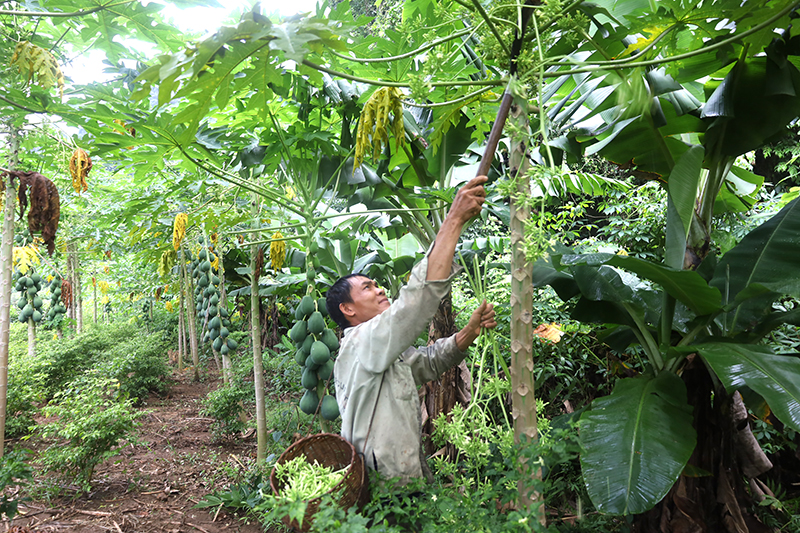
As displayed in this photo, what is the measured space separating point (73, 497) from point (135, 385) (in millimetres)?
3688

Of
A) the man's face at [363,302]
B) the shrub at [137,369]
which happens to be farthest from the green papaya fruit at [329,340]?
the shrub at [137,369]

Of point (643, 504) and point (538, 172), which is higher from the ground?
point (538, 172)

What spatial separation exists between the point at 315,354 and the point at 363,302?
59 centimetres

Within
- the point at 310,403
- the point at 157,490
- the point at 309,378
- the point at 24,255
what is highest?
the point at 24,255

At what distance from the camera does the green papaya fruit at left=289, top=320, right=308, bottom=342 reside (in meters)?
2.78

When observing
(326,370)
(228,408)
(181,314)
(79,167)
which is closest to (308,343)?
(326,370)

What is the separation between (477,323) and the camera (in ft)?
6.23

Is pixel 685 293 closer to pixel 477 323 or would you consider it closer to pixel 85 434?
pixel 477 323

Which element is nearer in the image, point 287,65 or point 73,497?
point 287,65

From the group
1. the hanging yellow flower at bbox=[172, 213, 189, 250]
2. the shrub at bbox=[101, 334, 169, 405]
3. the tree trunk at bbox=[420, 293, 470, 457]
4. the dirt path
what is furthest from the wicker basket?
the shrub at bbox=[101, 334, 169, 405]

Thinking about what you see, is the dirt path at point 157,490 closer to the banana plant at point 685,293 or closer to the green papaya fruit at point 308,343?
the green papaya fruit at point 308,343

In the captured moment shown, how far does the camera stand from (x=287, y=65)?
2.83m

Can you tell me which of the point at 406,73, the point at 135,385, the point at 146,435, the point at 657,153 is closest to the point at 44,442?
the point at 146,435

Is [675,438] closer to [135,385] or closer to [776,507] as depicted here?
[776,507]
